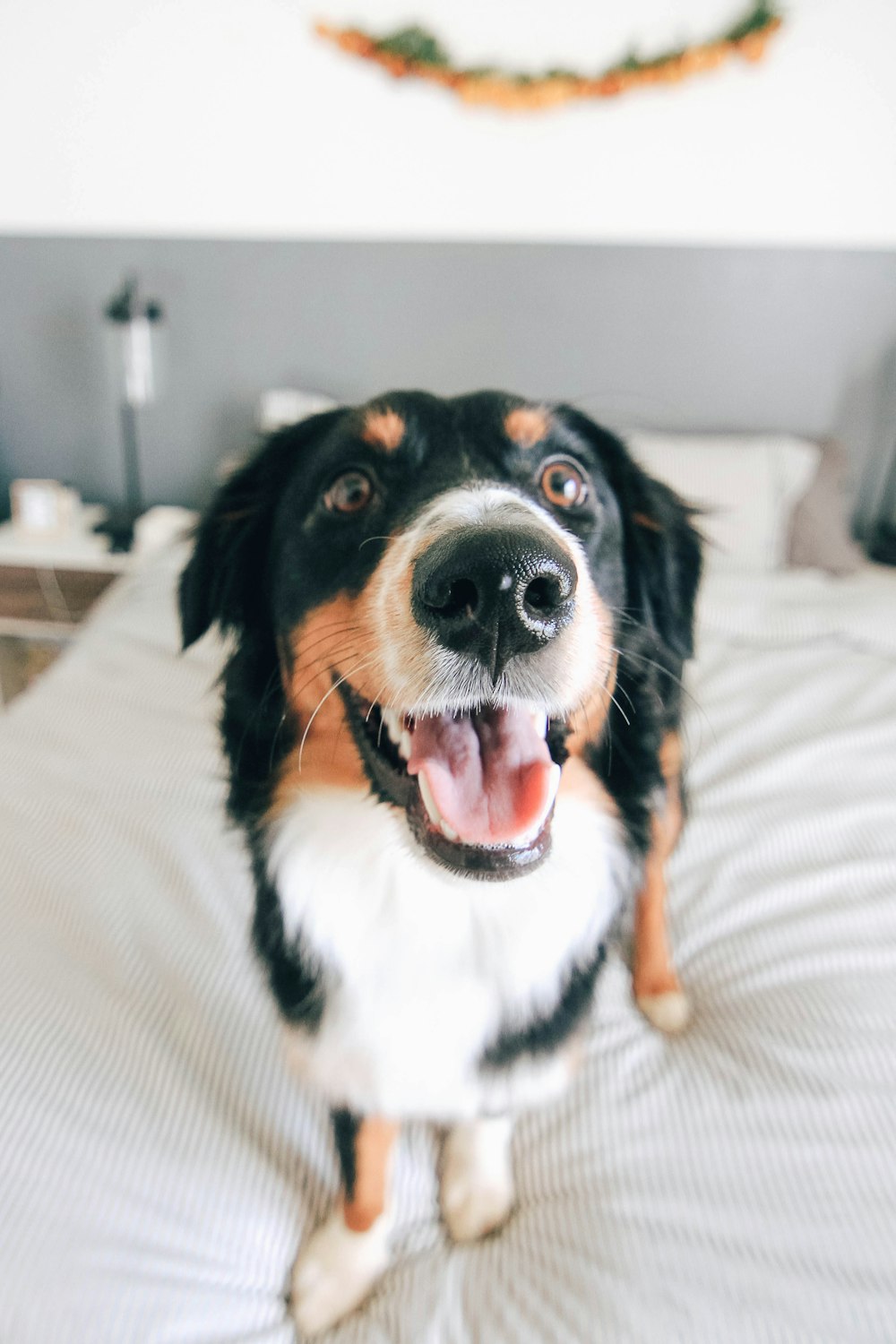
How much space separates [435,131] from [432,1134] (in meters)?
3.08

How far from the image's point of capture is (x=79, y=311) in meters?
2.97

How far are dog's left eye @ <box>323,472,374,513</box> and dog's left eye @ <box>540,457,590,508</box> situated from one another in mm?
240

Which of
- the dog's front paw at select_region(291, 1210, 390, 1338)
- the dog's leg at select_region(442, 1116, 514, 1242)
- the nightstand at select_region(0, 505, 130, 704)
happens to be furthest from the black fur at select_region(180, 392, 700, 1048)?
the nightstand at select_region(0, 505, 130, 704)

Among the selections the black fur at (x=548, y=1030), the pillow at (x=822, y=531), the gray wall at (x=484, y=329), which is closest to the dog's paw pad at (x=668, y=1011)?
the black fur at (x=548, y=1030)

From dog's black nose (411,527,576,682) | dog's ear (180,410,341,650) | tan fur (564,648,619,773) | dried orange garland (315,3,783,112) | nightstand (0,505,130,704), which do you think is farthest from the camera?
nightstand (0,505,130,704)

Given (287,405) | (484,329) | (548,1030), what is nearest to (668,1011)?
(548,1030)

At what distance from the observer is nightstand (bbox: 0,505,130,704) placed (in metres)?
2.63

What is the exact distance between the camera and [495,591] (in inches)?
26.1

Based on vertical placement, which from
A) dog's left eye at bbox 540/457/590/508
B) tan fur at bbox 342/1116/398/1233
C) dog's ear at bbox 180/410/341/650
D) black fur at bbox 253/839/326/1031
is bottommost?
tan fur at bbox 342/1116/398/1233

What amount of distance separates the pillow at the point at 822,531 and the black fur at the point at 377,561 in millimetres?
1691

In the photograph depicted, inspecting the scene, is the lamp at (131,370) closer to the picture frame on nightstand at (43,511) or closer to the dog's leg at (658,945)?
the picture frame on nightstand at (43,511)

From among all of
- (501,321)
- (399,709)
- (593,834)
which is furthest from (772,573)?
(399,709)

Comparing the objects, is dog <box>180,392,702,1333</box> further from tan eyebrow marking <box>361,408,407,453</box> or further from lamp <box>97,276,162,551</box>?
lamp <box>97,276,162,551</box>

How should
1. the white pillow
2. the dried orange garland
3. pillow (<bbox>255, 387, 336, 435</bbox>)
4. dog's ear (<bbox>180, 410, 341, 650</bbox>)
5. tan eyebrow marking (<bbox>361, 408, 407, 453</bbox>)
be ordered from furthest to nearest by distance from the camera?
pillow (<bbox>255, 387, 336, 435</bbox>), the white pillow, the dried orange garland, dog's ear (<bbox>180, 410, 341, 650</bbox>), tan eyebrow marking (<bbox>361, 408, 407, 453</bbox>)
